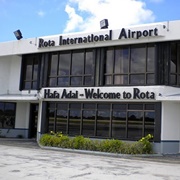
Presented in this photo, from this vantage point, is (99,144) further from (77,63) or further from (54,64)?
(54,64)

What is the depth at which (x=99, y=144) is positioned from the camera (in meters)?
19.3

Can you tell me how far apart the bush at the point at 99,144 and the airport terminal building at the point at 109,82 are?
0.96 meters

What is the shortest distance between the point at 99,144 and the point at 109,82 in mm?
4011

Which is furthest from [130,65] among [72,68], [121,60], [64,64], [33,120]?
[33,120]

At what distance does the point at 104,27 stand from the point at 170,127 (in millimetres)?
7737

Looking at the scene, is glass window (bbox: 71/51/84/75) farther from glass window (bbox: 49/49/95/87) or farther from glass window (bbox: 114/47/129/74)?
glass window (bbox: 114/47/129/74)

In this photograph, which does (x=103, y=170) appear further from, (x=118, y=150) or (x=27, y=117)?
(x=27, y=117)

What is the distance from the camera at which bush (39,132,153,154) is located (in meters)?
18.2

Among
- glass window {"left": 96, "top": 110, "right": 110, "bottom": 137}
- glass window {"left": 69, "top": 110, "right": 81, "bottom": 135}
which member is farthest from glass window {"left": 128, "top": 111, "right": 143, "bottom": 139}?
glass window {"left": 69, "top": 110, "right": 81, "bottom": 135}

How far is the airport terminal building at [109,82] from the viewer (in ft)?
62.7

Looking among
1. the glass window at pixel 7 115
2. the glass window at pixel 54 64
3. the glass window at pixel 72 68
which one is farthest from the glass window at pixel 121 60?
the glass window at pixel 7 115

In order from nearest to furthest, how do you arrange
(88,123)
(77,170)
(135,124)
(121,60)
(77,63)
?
(77,170) < (135,124) < (121,60) < (88,123) < (77,63)

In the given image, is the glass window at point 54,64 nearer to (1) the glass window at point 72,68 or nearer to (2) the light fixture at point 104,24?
(1) the glass window at point 72,68

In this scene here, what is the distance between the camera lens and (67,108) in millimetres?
22344
